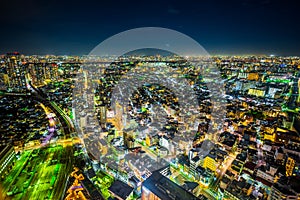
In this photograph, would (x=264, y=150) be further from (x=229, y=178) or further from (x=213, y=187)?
(x=213, y=187)

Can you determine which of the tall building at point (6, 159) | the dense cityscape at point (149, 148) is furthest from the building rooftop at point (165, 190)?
the tall building at point (6, 159)

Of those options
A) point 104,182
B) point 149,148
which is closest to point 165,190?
point 104,182

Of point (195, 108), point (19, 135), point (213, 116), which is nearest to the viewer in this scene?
point (19, 135)

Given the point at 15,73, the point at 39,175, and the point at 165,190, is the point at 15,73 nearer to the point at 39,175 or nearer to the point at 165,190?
the point at 39,175

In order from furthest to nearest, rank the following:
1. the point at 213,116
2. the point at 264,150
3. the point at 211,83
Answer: the point at 211,83 < the point at 213,116 < the point at 264,150

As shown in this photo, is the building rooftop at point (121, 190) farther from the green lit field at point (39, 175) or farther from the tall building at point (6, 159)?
the tall building at point (6, 159)

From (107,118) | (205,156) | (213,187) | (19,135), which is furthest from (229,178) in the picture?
(19,135)
